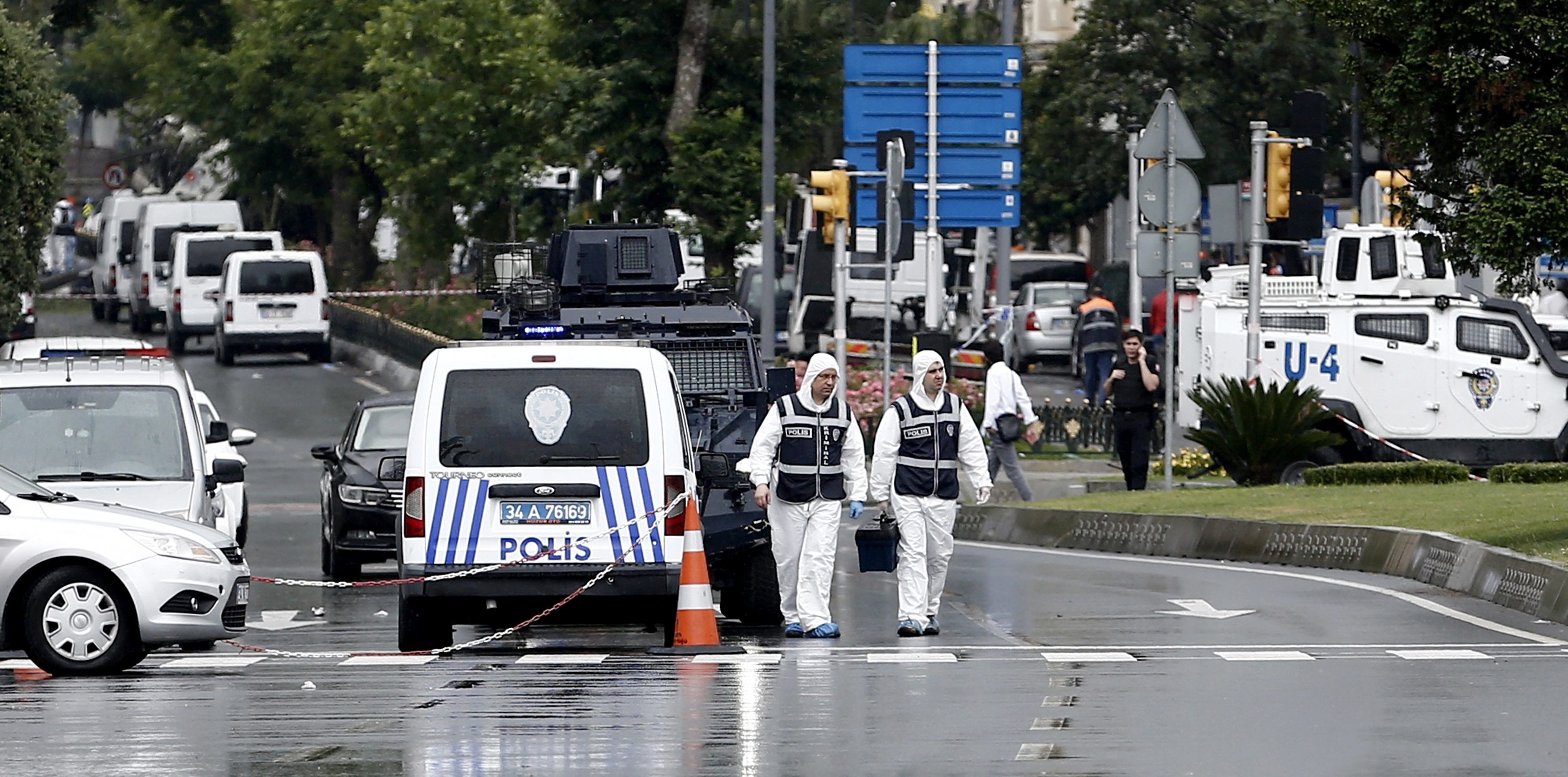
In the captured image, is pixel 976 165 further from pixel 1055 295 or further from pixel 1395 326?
pixel 1055 295

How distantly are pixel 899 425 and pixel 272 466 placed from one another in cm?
1807

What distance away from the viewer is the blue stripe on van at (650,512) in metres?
13.7

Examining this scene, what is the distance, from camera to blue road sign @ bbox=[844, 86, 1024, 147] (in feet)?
111

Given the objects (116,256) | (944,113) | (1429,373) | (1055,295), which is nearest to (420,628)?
(1429,373)

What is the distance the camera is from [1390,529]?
62.2ft

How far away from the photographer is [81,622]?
13078mm

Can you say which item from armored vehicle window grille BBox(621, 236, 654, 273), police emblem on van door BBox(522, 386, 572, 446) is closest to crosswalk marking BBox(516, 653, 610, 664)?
police emblem on van door BBox(522, 386, 572, 446)

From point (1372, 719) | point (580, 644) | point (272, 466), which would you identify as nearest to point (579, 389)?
point (580, 644)

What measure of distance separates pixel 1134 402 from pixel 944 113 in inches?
431

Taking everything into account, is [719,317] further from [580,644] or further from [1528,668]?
[1528,668]

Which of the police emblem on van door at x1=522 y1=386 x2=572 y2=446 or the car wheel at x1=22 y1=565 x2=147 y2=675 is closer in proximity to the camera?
the car wheel at x1=22 y1=565 x2=147 y2=675

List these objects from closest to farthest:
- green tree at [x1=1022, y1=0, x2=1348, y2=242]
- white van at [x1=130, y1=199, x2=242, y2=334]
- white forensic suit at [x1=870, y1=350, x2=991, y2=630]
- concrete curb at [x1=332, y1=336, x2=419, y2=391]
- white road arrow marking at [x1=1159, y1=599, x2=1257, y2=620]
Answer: white forensic suit at [x1=870, y1=350, x2=991, y2=630]
white road arrow marking at [x1=1159, y1=599, x2=1257, y2=620]
concrete curb at [x1=332, y1=336, x2=419, y2=391]
green tree at [x1=1022, y1=0, x2=1348, y2=242]
white van at [x1=130, y1=199, x2=242, y2=334]

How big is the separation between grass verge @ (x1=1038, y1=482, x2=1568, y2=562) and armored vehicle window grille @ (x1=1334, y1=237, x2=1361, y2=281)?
5773 mm

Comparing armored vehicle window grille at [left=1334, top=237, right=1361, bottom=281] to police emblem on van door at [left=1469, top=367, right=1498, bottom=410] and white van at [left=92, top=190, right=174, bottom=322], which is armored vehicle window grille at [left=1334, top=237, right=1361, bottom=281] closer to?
police emblem on van door at [left=1469, top=367, right=1498, bottom=410]
